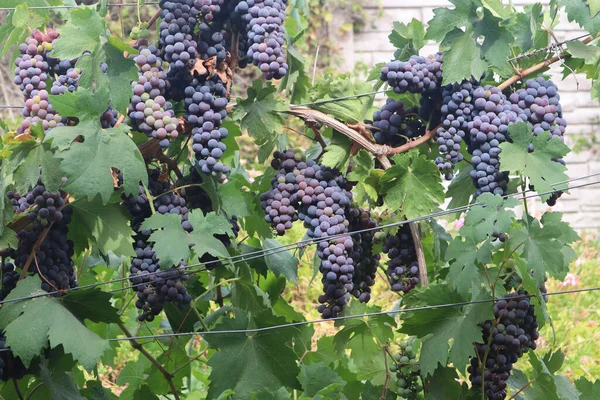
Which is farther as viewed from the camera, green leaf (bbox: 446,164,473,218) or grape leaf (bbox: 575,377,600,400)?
green leaf (bbox: 446,164,473,218)

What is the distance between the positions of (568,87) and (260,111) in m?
4.61

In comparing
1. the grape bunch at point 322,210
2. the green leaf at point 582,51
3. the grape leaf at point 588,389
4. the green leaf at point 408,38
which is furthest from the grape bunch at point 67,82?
the grape leaf at point 588,389

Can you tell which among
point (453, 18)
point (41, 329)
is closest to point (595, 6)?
point (453, 18)

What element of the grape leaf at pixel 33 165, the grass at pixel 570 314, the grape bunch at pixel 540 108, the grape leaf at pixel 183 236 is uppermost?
the grape bunch at pixel 540 108

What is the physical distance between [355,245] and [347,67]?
4134mm

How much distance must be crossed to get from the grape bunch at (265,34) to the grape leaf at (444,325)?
0.58 meters

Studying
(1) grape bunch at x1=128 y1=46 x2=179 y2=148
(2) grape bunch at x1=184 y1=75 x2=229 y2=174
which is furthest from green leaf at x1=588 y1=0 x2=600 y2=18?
(1) grape bunch at x1=128 y1=46 x2=179 y2=148

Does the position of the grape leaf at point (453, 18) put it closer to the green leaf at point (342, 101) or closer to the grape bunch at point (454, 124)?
the grape bunch at point (454, 124)

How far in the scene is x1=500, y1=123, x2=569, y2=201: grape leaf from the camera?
1763 millimetres

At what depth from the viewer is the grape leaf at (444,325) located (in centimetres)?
180

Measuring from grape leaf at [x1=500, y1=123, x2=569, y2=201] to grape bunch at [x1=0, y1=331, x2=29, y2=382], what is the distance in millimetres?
1130

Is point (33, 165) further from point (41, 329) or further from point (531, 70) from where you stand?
point (531, 70)

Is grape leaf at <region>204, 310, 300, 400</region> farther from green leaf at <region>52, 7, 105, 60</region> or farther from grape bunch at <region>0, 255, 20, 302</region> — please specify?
green leaf at <region>52, 7, 105, 60</region>

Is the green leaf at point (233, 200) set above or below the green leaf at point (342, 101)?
below
